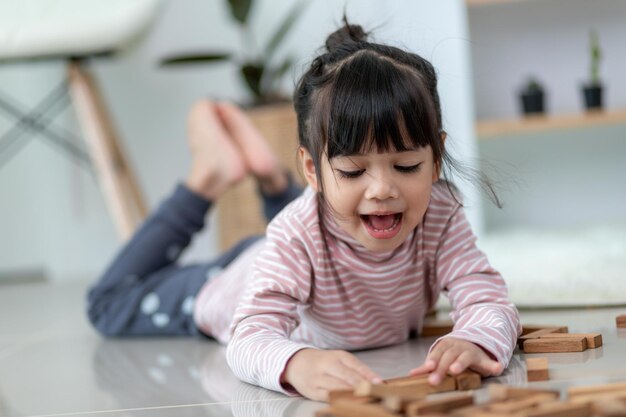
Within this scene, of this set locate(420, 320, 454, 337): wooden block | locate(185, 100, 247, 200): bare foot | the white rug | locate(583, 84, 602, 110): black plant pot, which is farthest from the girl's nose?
locate(583, 84, 602, 110): black plant pot

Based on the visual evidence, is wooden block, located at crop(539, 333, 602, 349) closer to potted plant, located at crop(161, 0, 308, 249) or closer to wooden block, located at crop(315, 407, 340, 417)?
wooden block, located at crop(315, 407, 340, 417)

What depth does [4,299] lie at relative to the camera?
79.0 inches

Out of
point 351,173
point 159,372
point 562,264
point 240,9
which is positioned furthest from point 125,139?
point 351,173

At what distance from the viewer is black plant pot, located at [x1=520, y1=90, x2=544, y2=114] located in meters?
2.35

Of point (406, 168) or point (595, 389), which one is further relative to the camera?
point (406, 168)

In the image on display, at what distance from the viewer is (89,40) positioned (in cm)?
192

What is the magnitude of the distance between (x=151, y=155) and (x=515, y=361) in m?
1.71

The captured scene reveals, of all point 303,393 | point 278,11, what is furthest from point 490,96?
point 303,393

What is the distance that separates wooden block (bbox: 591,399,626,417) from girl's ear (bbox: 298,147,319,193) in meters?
0.40

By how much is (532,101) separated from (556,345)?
4.84ft

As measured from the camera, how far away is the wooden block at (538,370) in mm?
837

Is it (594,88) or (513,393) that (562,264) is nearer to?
(594,88)

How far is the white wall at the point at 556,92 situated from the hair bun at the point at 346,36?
60.0 inches

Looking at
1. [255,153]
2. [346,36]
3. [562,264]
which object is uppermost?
[346,36]
